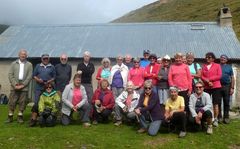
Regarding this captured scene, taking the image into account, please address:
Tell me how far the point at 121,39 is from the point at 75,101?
38.7ft

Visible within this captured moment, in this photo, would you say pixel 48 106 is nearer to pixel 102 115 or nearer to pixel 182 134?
pixel 102 115

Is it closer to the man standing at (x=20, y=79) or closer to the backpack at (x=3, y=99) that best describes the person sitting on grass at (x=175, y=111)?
the man standing at (x=20, y=79)

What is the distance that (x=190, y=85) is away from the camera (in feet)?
35.4

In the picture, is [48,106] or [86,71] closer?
[48,106]

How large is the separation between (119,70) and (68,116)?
Answer: 222cm

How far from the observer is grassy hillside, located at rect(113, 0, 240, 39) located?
6178 cm

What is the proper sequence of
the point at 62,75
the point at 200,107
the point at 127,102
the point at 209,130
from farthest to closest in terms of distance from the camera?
the point at 62,75
the point at 127,102
the point at 200,107
the point at 209,130

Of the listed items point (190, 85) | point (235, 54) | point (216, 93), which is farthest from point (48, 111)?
point (235, 54)

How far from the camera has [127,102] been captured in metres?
11.4

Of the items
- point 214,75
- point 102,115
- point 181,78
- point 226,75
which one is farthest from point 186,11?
point 181,78

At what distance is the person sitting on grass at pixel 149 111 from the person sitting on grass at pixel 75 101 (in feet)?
5.59

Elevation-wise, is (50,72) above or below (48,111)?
above

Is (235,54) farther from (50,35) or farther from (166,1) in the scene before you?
(166,1)

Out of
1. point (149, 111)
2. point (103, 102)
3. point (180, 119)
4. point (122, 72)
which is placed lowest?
point (180, 119)
